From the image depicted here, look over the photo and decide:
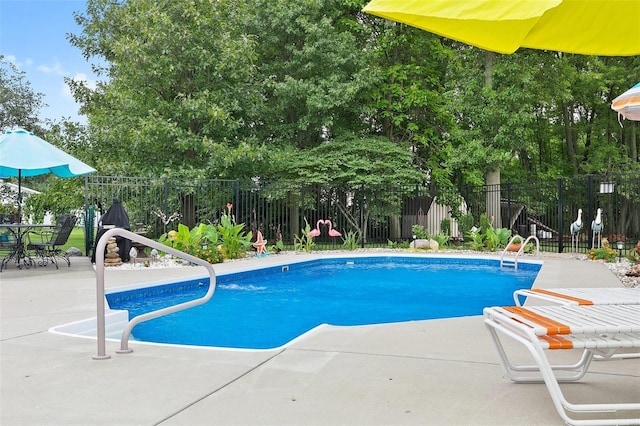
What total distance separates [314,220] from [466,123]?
7.42 metres

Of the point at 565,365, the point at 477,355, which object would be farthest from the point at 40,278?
the point at 565,365

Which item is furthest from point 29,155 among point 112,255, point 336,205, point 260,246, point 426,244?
point 336,205

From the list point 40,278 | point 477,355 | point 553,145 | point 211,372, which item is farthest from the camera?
point 553,145

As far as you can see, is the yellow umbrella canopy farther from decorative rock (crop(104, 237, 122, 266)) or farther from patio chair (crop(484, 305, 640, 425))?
decorative rock (crop(104, 237, 122, 266))

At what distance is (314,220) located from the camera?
1930cm

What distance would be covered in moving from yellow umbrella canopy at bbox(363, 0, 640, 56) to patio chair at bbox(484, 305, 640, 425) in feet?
5.31

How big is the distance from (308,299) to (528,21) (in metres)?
6.35

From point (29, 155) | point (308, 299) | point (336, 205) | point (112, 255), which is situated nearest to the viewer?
point (308, 299)

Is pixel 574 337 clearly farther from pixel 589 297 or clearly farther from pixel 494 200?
pixel 494 200

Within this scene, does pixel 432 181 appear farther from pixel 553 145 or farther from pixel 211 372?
pixel 211 372

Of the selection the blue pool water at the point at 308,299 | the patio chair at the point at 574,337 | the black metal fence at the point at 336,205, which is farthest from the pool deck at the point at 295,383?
the black metal fence at the point at 336,205

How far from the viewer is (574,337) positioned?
287 centimetres

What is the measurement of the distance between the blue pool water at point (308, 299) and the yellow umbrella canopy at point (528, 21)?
390cm

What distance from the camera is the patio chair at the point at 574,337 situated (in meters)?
2.54
